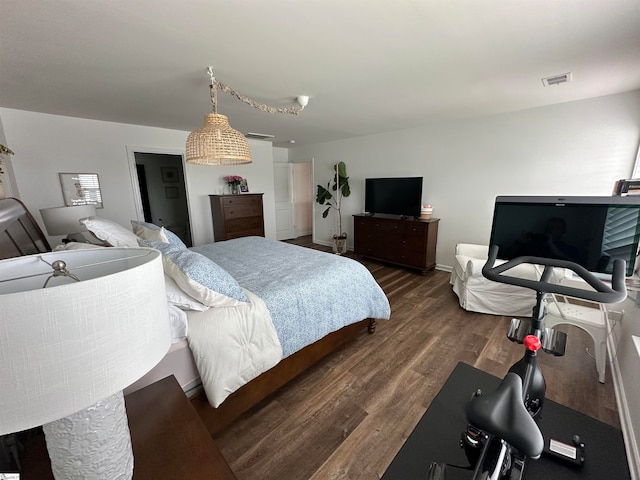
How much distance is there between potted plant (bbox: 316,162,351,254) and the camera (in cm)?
500

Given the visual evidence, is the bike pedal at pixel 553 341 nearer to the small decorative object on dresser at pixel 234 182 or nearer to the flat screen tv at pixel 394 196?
the flat screen tv at pixel 394 196

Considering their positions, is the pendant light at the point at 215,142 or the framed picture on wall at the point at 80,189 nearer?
the pendant light at the point at 215,142

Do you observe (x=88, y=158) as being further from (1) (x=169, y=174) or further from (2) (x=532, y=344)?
(2) (x=532, y=344)

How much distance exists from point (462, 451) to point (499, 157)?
3.53 m

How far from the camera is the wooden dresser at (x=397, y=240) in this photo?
3.85 meters

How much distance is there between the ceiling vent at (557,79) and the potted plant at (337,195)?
120 inches

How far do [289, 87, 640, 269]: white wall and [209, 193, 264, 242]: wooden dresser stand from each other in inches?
76.2

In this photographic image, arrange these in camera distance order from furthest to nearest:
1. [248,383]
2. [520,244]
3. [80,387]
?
[248,383], [520,244], [80,387]

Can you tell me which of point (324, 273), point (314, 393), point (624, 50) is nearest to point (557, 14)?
point (624, 50)

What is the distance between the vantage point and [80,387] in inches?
16.9

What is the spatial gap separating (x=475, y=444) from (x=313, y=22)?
2117mm

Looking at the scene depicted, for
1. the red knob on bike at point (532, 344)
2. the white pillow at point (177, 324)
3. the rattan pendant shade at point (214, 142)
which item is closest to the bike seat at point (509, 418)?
the red knob on bike at point (532, 344)

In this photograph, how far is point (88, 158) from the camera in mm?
3416

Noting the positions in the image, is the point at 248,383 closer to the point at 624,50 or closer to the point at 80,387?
the point at 80,387
